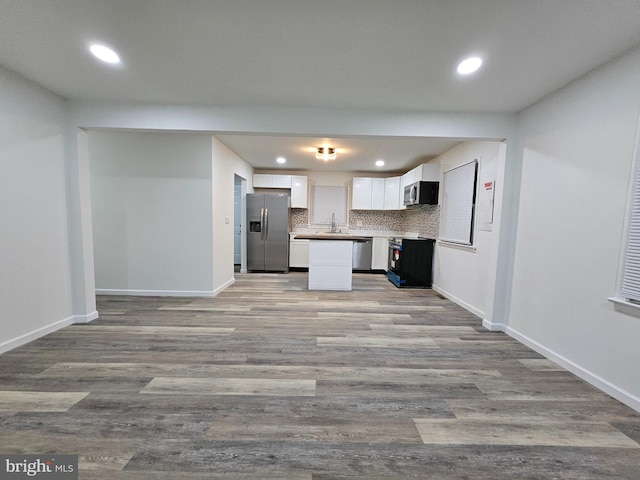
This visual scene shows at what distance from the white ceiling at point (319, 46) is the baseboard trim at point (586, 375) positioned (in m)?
2.36

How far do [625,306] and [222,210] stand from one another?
461 centimetres

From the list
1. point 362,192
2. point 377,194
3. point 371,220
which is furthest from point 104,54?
point 371,220

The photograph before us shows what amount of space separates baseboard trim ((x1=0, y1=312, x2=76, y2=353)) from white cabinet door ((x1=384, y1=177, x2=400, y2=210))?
18.7 feet

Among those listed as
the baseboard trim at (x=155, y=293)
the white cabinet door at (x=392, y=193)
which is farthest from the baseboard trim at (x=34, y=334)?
the white cabinet door at (x=392, y=193)

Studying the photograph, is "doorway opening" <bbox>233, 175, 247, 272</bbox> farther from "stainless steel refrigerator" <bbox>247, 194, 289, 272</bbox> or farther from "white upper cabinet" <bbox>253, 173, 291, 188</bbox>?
"white upper cabinet" <bbox>253, 173, 291, 188</bbox>

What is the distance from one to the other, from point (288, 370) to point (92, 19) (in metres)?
2.75

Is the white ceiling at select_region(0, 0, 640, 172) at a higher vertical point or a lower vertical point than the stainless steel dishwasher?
higher

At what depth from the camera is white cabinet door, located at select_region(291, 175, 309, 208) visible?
6.14 metres

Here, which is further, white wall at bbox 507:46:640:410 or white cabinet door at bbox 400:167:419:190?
white cabinet door at bbox 400:167:419:190

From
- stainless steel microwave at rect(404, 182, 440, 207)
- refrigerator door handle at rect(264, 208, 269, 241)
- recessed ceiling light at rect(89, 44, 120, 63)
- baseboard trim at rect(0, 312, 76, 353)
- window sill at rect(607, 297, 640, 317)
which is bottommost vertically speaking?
baseboard trim at rect(0, 312, 76, 353)

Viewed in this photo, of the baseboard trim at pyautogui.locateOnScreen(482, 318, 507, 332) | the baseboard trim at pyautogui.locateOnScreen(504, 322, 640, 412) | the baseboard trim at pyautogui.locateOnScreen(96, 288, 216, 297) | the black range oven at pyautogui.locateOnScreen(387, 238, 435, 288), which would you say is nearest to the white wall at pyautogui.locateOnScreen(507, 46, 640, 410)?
the baseboard trim at pyautogui.locateOnScreen(504, 322, 640, 412)

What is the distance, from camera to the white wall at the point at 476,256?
302 centimetres

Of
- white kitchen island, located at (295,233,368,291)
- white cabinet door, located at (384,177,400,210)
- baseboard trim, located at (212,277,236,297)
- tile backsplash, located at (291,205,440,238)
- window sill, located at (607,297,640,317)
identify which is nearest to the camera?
window sill, located at (607,297,640,317)

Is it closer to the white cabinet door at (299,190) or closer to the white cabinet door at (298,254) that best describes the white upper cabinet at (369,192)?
the white cabinet door at (299,190)
